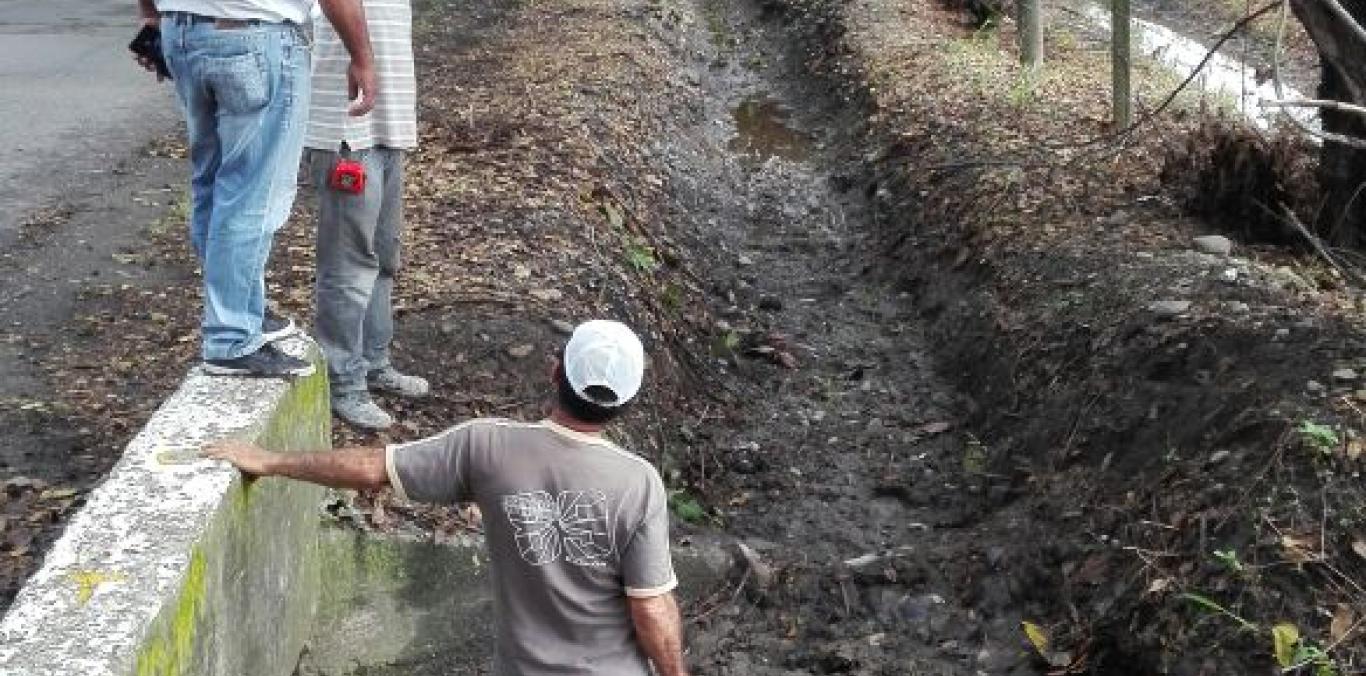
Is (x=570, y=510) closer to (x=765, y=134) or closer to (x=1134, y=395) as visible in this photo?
(x=1134, y=395)

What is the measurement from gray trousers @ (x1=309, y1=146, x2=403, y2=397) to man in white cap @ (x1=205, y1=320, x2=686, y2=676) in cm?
161

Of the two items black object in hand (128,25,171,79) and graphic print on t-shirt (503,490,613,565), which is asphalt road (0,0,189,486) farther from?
graphic print on t-shirt (503,490,613,565)

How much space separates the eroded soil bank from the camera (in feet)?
17.8

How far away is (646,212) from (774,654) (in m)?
4.47

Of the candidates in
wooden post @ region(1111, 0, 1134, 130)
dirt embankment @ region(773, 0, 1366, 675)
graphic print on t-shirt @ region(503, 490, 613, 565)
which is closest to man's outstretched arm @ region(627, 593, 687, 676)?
graphic print on t-shirt @ region(503, 490, 613, 565)

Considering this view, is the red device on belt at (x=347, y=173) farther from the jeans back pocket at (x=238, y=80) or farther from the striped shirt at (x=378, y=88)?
the jeans back pocket at (x=238, y=80)

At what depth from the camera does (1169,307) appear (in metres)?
6.93

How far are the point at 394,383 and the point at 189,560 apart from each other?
2.36 metres

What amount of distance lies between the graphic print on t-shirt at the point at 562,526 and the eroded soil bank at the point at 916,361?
186 cm

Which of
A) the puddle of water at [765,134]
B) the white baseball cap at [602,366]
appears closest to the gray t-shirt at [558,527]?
the white baseball cap at [602,366]

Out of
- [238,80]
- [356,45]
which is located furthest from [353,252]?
[238,80]

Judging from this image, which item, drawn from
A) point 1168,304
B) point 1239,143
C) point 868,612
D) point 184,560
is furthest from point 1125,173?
point 184,560

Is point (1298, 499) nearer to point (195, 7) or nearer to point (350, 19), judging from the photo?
point (350, 19)

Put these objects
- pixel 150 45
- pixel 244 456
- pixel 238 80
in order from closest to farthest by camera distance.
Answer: pixel 244 456, pixel 238 80, pixel 150 45
